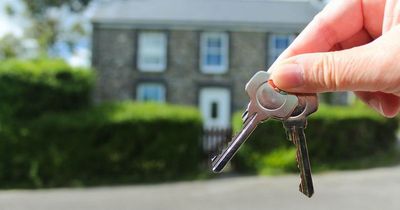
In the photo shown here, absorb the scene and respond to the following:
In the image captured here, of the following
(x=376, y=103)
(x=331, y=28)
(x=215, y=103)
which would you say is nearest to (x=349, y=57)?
(x=331, y=28)

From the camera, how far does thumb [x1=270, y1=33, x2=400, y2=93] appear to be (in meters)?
1.49

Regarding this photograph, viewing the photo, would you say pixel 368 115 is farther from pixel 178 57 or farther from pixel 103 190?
pixel 178 57

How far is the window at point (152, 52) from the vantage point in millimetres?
22000

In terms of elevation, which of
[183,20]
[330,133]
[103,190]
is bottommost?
[103,190]

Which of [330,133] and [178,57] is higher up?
[178,57]

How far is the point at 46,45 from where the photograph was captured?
110 feet

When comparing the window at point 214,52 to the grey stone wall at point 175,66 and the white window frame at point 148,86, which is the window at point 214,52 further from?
the white window frame at point 148,86

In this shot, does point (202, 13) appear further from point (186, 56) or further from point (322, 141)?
point (322, 141)

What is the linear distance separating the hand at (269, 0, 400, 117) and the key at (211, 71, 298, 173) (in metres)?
0.03

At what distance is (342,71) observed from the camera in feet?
5.06

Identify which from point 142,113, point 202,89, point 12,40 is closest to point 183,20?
point 202,89

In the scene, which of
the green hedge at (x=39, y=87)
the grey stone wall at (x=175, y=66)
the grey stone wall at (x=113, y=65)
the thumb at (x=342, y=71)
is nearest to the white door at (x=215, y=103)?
the grey stone wall at (x=175, y=66)

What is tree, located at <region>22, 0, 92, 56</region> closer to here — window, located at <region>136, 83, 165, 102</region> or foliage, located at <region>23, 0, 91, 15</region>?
foliage, located at <region>23, 0, 91, 15</region>

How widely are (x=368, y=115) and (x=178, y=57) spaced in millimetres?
9395
